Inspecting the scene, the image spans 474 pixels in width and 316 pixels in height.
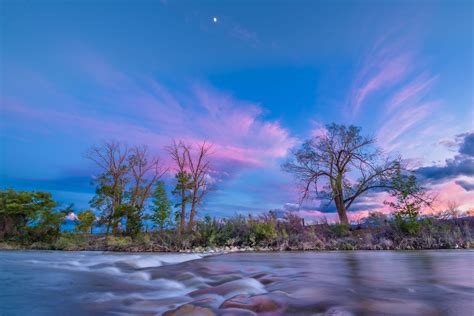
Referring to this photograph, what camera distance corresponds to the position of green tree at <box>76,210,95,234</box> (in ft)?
56.5

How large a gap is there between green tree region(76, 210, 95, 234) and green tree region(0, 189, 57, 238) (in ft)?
6.02

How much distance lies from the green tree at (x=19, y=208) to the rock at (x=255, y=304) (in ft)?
59.9

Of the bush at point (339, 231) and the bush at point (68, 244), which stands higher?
the bush at point (339, 231)

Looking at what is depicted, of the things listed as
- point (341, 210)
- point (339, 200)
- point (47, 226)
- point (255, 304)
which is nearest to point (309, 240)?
point (255, 304)

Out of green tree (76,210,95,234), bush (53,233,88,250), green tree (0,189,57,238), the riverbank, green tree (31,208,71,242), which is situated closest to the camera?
the riverbank

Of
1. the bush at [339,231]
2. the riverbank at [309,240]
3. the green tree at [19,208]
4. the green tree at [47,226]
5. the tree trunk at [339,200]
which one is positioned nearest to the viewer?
the riverbank at [309,240]

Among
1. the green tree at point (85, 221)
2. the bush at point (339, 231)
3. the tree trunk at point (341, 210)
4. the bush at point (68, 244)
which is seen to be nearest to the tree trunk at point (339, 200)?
the tree trunk at point (341, 210)

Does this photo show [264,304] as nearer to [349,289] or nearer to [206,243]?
[349,289]

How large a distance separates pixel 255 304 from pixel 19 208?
21.0m

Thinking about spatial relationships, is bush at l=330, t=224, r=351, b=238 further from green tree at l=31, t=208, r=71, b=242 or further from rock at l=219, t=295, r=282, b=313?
green tree at l=31, t=208, r=71, b=242

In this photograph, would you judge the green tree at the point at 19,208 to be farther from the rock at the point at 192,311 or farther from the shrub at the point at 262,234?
the rock at the point at 192,311

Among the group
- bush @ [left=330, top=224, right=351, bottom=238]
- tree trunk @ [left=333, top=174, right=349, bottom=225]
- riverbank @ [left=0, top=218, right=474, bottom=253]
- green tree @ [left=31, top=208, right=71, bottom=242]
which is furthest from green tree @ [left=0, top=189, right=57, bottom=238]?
tree trunk @ [left=333, top=174, right=349, bottom=225]

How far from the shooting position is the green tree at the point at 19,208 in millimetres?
16297

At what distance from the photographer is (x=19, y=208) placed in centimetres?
1688
